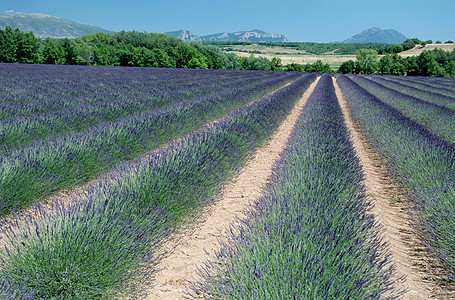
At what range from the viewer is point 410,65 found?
204 feet

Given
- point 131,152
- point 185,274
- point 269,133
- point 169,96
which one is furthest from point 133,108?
point 185,274

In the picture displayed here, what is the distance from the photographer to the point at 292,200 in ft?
7.90

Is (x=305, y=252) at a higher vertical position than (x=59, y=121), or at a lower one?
lower

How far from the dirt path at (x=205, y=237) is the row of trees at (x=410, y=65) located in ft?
236

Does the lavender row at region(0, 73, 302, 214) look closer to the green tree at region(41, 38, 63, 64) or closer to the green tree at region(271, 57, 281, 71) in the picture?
the green tree at region(41, 38, 63, 64)

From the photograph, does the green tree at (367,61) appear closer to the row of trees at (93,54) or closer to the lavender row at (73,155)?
the row of trees at (93,54)

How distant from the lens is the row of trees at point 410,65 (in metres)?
57.9

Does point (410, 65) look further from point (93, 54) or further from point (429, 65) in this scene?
point (93, 54)

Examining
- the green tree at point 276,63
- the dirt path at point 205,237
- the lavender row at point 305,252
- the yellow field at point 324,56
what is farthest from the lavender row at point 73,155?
the yellow field at point 324,56

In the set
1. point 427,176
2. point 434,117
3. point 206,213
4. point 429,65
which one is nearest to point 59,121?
point 206,213

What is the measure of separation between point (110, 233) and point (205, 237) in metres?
1.14

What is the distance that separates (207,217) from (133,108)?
5.57 meters

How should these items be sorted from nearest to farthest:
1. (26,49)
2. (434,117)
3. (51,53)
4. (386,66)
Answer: (434,117), (26,49), (51,53), (386,66)

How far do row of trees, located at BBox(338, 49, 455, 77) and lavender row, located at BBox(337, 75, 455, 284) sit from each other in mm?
69182
